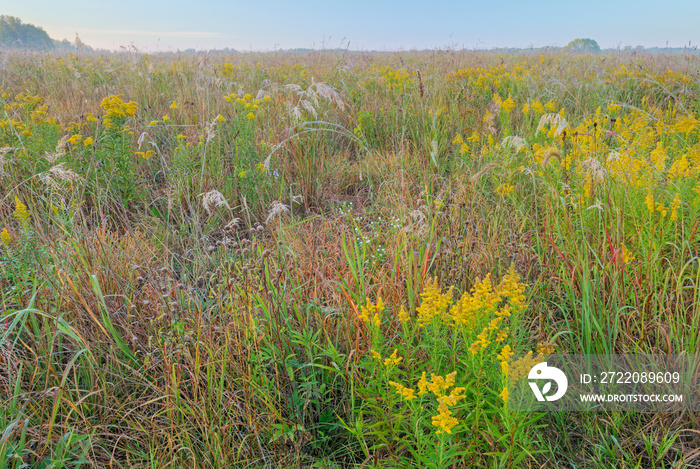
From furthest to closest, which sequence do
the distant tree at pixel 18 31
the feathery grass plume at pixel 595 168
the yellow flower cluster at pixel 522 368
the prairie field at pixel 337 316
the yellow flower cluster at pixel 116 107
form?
the distant tree at pixel 18 31 < the yellow flower cluster at pixel 116 107 < the feathery grass plume at pixel 595 168 < the prairie field at pixel 337 316 < the yellow flower cluster at pixel 522 368

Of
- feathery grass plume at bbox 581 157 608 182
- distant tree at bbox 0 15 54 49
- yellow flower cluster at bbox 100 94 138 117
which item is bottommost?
feathery grass plume at bbox 581 157 608 182

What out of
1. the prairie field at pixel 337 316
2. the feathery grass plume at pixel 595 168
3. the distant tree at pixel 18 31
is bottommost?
the prairie field at pixel 337 316

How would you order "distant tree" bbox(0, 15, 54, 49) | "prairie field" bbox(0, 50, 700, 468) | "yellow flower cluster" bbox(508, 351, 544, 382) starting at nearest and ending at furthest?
"yellow flower cluster" bbox(508, 351, 544, 382), "prairie field" bbox(0, 50, 700, 468), "distant tree" bbox(0, 15, 54, 49)

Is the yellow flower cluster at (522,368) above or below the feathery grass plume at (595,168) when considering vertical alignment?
below

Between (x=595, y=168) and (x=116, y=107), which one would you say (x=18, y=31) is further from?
(x=595, y=168)

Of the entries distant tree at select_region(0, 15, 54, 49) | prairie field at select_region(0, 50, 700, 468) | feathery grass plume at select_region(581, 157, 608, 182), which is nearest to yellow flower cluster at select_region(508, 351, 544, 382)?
prairie field at select_region(0, 50, 700, 468)

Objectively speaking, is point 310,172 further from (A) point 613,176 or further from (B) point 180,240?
(A) point 613,176

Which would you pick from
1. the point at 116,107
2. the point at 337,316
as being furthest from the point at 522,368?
the point at 116,107

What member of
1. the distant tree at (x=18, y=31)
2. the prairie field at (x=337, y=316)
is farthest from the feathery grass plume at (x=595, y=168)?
the distant tree at (x=18, y=31)

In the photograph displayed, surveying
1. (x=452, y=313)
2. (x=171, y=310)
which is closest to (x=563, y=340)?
(x=452, y=313)

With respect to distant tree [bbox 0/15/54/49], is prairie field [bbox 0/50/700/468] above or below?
below

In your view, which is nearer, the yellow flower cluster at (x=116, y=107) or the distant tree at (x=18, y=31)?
the yellow flower cluster at (x=116, y=107)

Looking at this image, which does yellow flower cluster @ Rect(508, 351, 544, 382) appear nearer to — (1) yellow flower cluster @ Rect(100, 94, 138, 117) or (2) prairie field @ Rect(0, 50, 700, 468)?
(2) prairie field @ Rect(0, 50, 700, 468)

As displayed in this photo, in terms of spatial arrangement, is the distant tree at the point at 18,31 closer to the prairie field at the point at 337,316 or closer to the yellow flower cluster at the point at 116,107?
the yellow flower cluster at the point at 116,107
